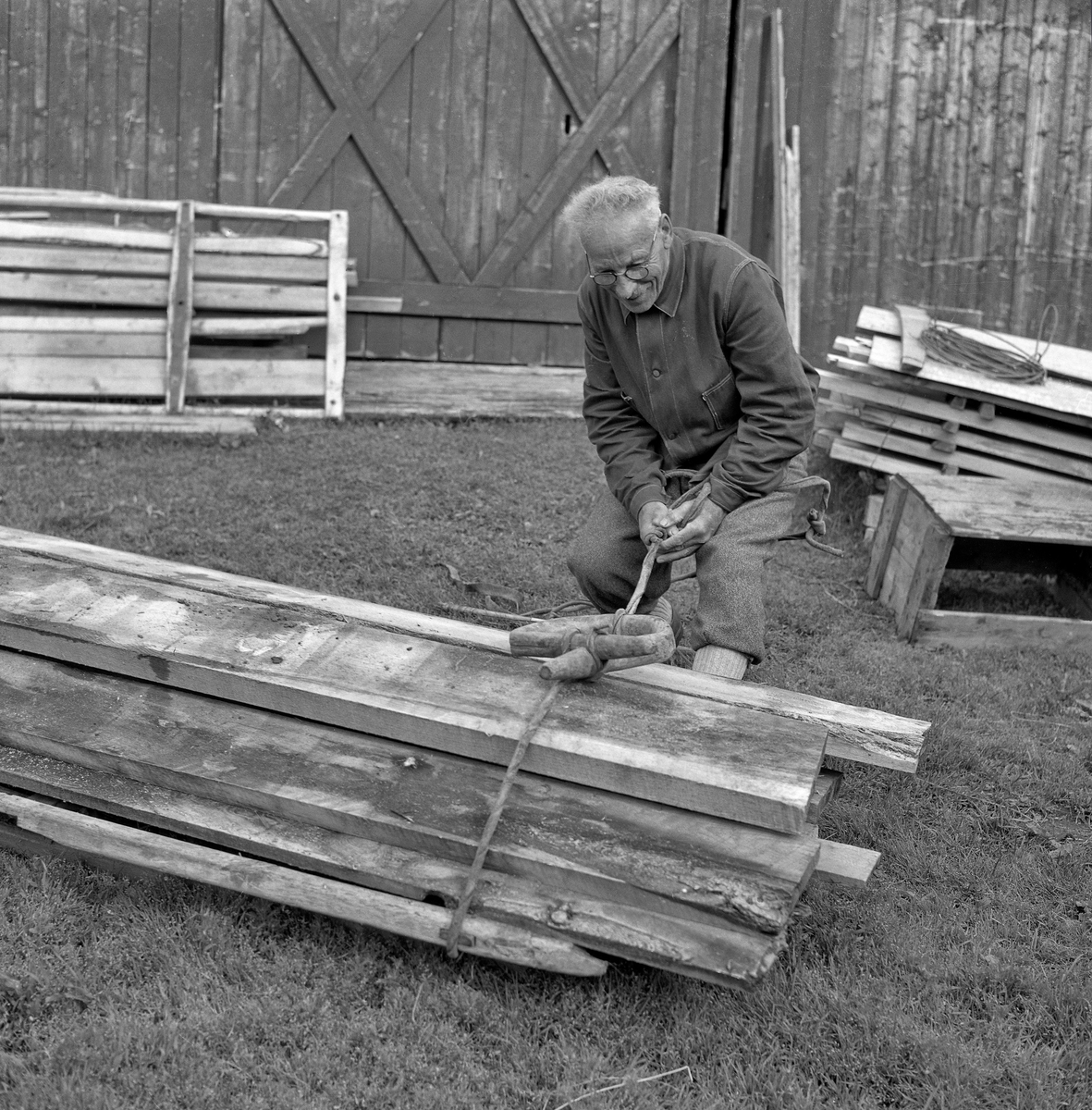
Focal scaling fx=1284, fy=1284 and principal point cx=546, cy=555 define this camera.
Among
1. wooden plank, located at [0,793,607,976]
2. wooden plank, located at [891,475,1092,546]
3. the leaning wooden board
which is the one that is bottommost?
wooden plank, located at [0,793,607,976]

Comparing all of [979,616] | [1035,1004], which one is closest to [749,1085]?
[1035,1004]

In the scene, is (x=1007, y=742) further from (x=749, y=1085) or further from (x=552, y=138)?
(x=552, y=138)

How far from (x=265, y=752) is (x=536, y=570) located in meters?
2.72

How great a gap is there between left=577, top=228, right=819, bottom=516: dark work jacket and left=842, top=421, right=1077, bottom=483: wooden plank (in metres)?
3.06

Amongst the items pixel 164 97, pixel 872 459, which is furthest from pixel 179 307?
pixel 872 459

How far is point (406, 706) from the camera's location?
3.32m

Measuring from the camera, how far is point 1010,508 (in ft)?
19.1

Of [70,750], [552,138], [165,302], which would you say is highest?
[552,138]

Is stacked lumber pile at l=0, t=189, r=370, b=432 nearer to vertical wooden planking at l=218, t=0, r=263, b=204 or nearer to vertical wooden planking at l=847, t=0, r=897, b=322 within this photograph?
vertical wooden planking at l=218, t=0, r=263, b=204

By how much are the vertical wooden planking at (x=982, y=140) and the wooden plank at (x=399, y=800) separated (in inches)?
321

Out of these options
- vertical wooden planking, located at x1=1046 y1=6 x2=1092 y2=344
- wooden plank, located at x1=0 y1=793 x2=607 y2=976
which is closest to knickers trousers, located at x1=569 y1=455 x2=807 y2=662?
wooden plank, located at x1=0 y1=793 x2=607 y2=976

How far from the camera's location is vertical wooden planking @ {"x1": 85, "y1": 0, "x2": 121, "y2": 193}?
8.45 metres

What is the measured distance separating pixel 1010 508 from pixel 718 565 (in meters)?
2.49

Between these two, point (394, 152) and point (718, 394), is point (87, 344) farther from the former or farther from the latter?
point (718, 394)
